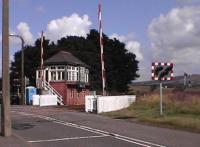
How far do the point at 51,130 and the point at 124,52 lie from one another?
84.3m

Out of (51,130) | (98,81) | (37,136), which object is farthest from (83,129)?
(98,81)

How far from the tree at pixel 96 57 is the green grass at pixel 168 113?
2172 inches

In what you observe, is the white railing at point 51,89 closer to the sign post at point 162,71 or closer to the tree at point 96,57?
the tree at point 96,57

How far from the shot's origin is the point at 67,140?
1767cm

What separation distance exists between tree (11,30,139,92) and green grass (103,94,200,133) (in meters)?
55.2

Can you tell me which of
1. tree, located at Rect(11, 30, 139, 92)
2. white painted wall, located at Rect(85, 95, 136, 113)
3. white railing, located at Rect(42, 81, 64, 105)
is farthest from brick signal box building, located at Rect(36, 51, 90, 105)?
white painted wall, located at Rect(85, 95, 136, 113)

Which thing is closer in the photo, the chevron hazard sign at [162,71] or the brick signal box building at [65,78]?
the chevron hazard sign at [162,71]

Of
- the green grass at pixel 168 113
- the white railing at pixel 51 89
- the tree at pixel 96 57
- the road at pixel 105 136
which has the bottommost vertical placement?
the road at pixel 105 136

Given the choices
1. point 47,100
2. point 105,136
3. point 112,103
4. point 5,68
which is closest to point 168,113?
point 112,103

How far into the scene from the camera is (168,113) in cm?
3092

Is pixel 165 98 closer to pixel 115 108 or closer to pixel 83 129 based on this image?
pixel 115 108

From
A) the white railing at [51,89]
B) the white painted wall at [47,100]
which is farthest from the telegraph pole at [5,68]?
the white railing at [51,89]

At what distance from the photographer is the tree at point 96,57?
315 ft

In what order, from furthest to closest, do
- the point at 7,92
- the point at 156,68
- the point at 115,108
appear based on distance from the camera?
the point at 115,108 < the point at 156,68 < the point at 7,92
